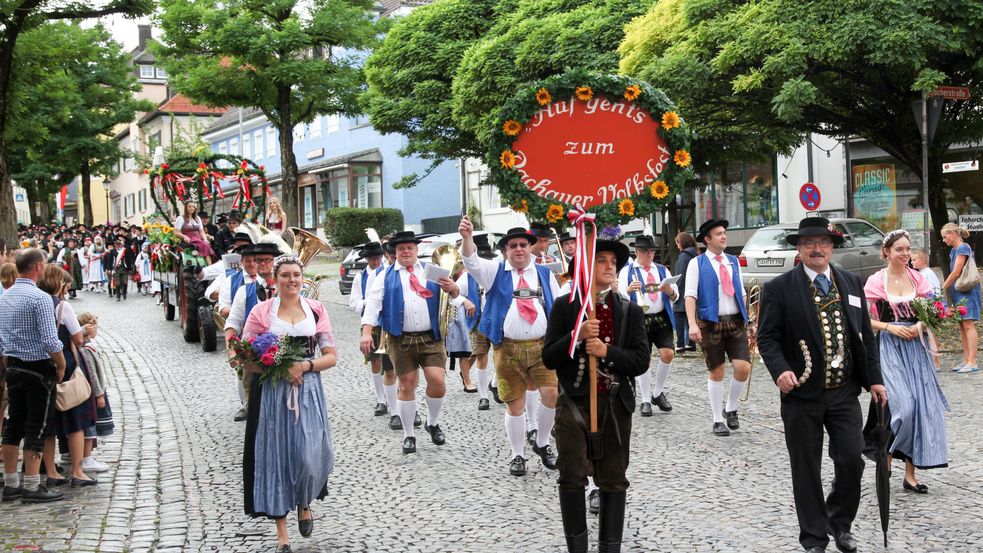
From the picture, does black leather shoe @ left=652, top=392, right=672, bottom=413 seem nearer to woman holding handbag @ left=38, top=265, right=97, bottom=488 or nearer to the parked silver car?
woman holding handbag @ left=38, top=265, right=97, bottom=488

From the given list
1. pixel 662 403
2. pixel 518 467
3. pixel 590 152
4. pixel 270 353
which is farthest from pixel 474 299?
pixel 270 353

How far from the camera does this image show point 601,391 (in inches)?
213

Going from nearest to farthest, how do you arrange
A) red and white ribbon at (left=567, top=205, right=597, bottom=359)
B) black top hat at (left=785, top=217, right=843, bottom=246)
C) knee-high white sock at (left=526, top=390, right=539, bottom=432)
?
red and white ribbon at (left=567, top=205, right=597, bottom=359) → black top hat at (left=785, top=217, right=843, bottom=246) → knee-high white sock at (left=526, top=390, right=539, bottom=432)

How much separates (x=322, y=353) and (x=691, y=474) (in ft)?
8.98

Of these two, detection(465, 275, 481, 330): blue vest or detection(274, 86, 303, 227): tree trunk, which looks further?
detection(274, 86, 303, 227): tree trunk

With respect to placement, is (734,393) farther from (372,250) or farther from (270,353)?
(270,353)

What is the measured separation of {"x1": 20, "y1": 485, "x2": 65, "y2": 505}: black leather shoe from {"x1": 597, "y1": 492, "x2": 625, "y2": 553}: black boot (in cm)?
386

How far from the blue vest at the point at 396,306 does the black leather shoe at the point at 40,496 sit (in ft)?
8.81

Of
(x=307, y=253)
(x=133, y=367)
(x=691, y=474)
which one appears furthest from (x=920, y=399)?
(x=133, y=367)

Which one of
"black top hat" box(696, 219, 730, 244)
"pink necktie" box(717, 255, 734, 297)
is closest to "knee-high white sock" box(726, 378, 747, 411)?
"pink necktie" box(717, 255, 734, 297)

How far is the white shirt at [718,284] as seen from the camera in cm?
864

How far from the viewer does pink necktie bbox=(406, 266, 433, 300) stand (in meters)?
8.33

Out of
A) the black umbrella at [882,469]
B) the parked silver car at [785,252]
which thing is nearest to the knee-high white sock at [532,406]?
the black umbrella at [882,469]

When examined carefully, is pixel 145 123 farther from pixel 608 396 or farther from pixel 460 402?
pixel 608 396
